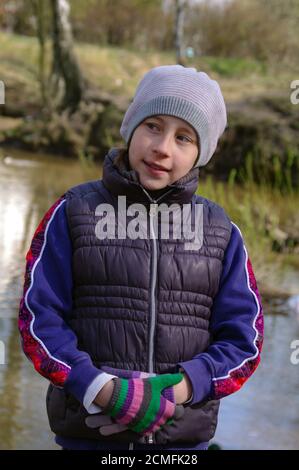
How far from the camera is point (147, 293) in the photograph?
2.02 m

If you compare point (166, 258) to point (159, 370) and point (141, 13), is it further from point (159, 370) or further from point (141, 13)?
point (141, 13)

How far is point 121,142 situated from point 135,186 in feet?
31.9

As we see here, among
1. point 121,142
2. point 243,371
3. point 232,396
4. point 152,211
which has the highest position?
point 121,142

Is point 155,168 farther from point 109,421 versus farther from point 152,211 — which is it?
point 109,421

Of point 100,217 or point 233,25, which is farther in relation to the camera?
point 233,25

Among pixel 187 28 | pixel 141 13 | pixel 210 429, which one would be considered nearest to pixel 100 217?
pixel 210 429

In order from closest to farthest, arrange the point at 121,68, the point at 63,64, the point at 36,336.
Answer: the point at 36,336 → the point at 63,64 → the point at 121,68

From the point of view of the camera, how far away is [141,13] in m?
24.8

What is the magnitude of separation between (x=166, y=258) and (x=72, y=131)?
10.7m

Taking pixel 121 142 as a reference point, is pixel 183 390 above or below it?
below

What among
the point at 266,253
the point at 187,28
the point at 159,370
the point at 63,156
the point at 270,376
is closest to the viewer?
the point at 159,370

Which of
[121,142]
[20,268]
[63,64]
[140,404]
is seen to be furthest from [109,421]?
[63,64]

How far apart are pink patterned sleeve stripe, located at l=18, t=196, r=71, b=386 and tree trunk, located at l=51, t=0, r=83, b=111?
1244 centimetres

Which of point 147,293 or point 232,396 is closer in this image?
point 147,293
